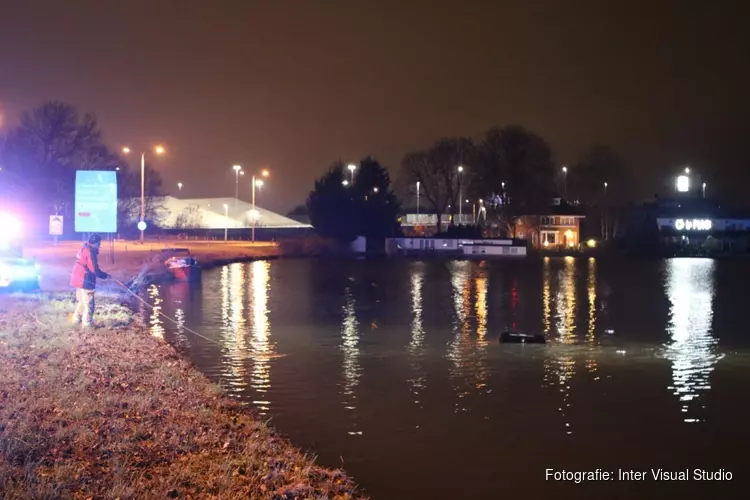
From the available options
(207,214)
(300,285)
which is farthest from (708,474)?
(207,214)

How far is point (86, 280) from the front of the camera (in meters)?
17.5

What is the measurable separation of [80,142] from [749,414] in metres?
69.8

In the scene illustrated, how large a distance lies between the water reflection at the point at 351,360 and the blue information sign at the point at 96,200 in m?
8.76

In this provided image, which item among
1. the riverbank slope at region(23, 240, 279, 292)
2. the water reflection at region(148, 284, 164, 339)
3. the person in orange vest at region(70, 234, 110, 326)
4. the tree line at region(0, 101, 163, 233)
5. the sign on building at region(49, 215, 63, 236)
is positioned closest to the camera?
the person in orange vest at region(70, 234, 110, 326)

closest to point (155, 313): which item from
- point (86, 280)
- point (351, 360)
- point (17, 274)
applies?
point (17, 274)

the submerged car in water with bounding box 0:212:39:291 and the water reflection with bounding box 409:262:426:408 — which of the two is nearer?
the water reflection with bounding box 409:262:426:408

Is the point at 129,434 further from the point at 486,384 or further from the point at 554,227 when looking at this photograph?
the point at 554,227

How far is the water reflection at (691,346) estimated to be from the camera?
14.0 metres

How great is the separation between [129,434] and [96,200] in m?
19.2

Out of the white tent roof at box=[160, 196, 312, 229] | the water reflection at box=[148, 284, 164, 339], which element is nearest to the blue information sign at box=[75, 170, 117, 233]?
the water reflection at box=[148, 284, 164, 339]

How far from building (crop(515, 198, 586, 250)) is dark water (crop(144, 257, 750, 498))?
6284 centimetres

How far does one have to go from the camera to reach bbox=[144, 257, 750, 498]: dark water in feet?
32.4

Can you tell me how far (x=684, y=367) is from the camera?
16.7 metres

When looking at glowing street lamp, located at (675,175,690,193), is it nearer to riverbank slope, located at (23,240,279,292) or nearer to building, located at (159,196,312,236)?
building, located at (159,196,312,236)
